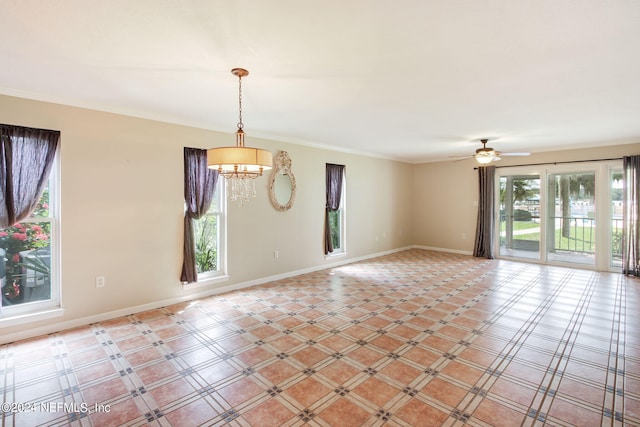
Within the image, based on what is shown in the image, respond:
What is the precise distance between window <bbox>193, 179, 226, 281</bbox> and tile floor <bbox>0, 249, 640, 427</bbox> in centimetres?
50

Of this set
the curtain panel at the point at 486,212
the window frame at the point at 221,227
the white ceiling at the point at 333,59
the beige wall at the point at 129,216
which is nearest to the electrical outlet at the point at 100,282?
the beige wall at the point at 129,216

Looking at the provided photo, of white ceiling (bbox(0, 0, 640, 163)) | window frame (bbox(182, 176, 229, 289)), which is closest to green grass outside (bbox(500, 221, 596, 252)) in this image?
white ceiling (bbox(0, 0, 640, 163))

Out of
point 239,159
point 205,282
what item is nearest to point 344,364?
point 239,159

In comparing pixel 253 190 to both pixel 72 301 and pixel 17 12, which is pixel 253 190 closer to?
pixel 72 301

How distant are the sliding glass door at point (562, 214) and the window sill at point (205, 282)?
6.35 metres

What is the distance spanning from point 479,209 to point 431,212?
51.6 inches

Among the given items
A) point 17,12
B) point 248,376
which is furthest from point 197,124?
point 248,376

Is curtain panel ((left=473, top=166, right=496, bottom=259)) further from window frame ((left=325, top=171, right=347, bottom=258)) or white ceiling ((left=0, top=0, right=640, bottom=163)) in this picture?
window frame ((left=325, top=171, right=347, bottom=258))

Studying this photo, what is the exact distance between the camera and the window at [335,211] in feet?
21.0

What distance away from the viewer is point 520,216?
7125 mm

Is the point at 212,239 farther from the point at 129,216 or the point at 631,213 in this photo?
the point at 631,213

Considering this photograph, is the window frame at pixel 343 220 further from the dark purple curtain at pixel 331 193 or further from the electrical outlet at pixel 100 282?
the electrical outlet at pixel 100 282

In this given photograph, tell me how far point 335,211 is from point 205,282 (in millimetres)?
3073

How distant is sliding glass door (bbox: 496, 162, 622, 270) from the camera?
238 inches
